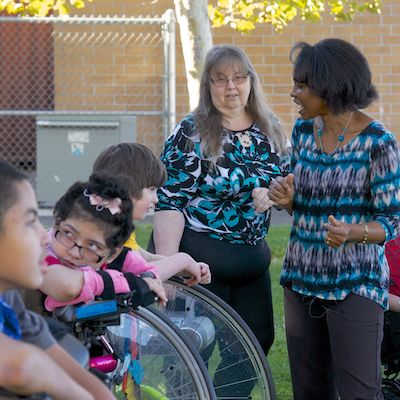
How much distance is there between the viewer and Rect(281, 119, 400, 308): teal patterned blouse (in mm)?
4344

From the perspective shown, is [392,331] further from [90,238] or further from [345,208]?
[90,238]

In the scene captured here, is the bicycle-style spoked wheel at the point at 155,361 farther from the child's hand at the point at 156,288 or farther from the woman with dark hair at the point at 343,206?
the woman with dark hair at the point at 343,206

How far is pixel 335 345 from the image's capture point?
14.7ft

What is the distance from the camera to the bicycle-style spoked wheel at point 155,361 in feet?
13.4

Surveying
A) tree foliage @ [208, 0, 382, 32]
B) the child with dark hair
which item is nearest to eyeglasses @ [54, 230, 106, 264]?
the child with dark hair

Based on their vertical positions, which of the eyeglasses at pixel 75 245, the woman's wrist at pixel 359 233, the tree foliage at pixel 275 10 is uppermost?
the tree foliage at pixel 275 10

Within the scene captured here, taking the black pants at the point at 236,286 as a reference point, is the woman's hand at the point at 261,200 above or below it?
above

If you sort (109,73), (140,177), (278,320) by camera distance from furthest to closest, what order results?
(109,73) → (278,320) → (140,177)

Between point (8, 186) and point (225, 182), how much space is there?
2.34 metres

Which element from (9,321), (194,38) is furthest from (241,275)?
(194,38)

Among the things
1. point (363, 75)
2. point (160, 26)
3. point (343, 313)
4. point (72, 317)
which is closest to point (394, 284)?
point (343, 313)

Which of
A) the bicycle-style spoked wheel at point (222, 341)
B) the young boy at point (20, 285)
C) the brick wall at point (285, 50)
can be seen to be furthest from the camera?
the brick wall at point (285, 50)

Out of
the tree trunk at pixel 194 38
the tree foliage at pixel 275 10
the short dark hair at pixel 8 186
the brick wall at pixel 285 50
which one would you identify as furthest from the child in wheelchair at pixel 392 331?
the brick wall at pixel 285 50

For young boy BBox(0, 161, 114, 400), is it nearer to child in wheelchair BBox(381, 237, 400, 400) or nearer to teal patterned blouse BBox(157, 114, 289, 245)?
teal patterned blouse BBox(157, 114, 289, 245)
